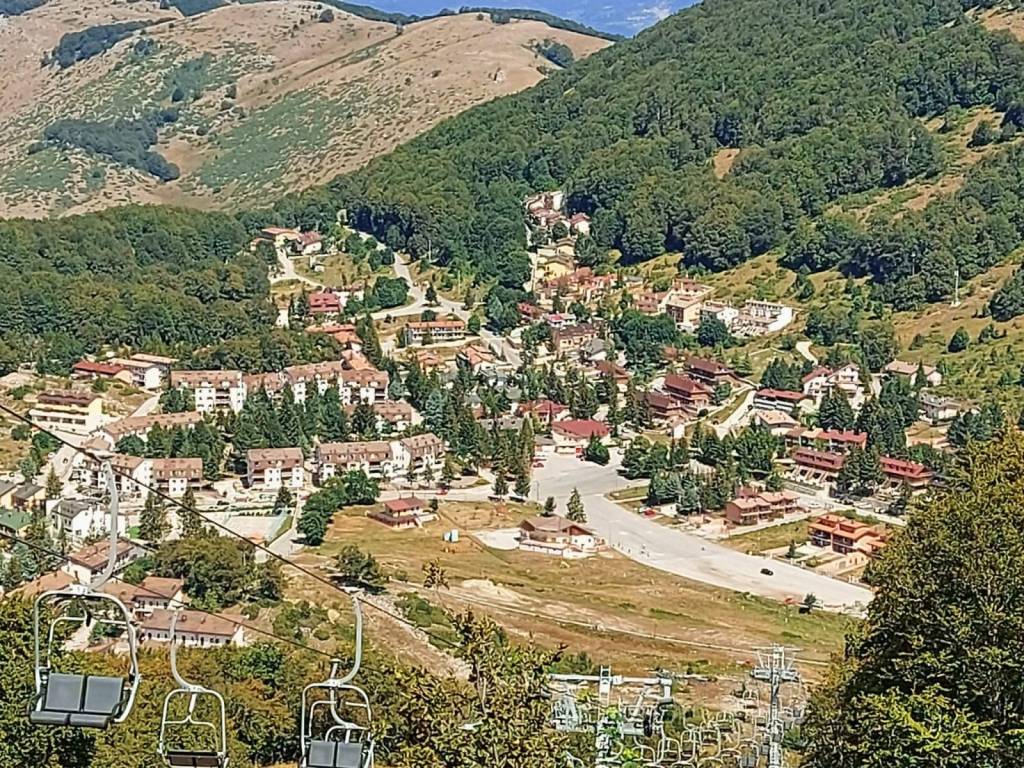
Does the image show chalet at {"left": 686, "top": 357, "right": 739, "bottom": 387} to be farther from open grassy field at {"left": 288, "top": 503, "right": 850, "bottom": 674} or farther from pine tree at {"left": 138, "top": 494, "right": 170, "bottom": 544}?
pine tree at {"left": 138, "top": 494, "right": 170, "bottom": 544}

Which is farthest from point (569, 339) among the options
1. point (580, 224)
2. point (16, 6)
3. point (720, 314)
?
point (16, 6)

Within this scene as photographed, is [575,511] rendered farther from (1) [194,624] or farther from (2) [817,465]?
(1) [194,624]

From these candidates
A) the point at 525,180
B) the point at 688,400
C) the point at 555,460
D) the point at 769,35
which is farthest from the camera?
the point at 769,35

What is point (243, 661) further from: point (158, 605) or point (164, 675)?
point (158, 605)

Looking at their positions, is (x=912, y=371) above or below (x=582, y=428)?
above

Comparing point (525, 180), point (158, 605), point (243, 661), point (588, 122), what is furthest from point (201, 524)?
point (588, 122)

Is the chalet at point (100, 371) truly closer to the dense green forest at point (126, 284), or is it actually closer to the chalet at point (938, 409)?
the dense green forest at point (126, 284)

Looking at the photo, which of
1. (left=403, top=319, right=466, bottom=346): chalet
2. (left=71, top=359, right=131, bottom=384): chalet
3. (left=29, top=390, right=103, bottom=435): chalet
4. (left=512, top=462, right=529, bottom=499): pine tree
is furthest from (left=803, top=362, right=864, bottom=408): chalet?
(left=29, top=390, right=103, bottom=435): chalet
